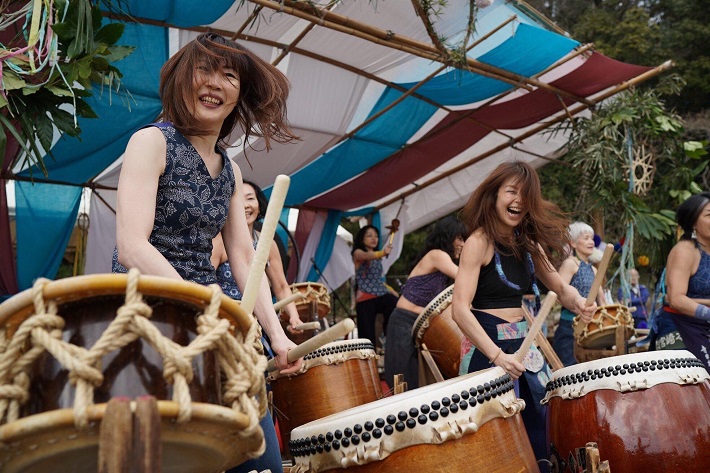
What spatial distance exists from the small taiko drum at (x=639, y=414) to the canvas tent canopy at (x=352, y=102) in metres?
2.99

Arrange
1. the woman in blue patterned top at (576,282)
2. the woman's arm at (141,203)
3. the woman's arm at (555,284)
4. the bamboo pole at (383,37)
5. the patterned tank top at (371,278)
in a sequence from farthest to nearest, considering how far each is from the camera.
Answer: the patterned tank top at (371,278), the woman in blue patterned top at (576,282), the bamboo pole at (383,37), the woman's arm at (555,284), the woman's arm at (141,203)

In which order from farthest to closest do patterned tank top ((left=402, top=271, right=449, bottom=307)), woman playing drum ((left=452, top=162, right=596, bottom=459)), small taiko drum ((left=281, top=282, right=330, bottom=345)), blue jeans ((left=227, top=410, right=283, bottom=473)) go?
small taiko drum ((left=281, top=282, right=330, bottom=345)) < patterned tank top ((left=402, top=271, right=449, bottom=307)) < woman playing drum ((left=452, top=162, right=596, bottom=459)) < blue jeans ((left=227, top=410, right=283, bottom=473))

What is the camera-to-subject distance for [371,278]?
26.5 ft

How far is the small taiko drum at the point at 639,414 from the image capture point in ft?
7.36

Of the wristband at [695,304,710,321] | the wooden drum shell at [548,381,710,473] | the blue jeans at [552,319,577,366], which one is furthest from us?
the blue jeans at [552,319,577,366]

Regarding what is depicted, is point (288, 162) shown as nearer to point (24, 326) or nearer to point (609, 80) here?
point (609, 80)

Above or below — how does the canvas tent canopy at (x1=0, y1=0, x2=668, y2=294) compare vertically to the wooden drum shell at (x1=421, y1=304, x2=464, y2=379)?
above

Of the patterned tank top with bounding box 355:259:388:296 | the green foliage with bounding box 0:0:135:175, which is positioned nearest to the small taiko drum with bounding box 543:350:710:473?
the green foliage with bounding box 0:0:135:175

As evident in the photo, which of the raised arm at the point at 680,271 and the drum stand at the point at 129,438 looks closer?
the drum stand at the point at 129,438

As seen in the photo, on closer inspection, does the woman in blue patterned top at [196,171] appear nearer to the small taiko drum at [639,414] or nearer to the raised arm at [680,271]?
the small taiko drum at [639,414]

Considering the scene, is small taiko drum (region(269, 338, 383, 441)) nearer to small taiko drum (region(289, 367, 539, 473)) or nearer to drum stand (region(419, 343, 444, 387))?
drum stand (region(419, 343, 444, 387))

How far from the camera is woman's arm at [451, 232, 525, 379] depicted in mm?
2725

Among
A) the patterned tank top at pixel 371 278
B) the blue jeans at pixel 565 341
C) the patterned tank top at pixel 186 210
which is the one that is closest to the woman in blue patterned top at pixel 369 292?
the patterned tank top at pixel 371 278

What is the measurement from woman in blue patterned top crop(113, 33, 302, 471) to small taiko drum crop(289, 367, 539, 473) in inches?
7.0
